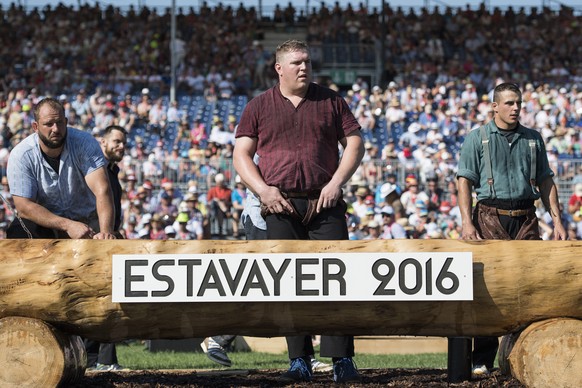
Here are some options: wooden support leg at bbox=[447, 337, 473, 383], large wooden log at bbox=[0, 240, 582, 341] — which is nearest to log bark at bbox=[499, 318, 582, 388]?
large wooden log at bbox=[0, 240, 582, 341]

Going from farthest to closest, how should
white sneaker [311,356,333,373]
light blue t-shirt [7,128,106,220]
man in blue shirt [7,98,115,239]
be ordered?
1. white sneaker [311,356,333,373]
2. light blue t-shirt [7,128,106,220]
3. man in blue shirt [7,98,115,239]

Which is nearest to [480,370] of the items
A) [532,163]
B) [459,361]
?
[459,361]

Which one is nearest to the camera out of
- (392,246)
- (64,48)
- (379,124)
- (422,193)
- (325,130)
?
(392,246)

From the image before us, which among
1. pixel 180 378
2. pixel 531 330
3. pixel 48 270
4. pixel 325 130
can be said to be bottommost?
pixel 180 378

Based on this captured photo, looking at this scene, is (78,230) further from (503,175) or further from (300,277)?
(503,175)

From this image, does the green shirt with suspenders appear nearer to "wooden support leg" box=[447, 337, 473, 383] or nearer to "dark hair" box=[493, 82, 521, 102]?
"dark hair" box=[493, 82, 521, 102]

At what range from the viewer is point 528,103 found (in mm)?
26406

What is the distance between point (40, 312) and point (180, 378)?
1287 millimetres

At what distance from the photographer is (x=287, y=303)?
6324 millimetres

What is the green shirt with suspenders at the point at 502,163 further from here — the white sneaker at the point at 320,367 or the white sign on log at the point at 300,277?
the white sign on log at the point at 300,277

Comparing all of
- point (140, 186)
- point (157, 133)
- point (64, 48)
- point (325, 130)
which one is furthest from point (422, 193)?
point (64, 48)

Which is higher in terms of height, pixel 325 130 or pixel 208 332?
pixel 325 130

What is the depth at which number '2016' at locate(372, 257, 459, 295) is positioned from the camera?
6.13m

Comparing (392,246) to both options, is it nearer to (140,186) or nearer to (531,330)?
(531,330)
